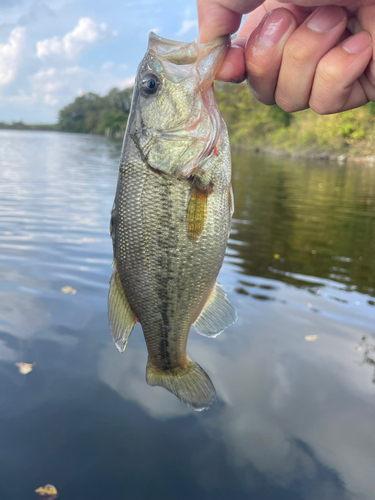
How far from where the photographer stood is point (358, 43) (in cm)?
192

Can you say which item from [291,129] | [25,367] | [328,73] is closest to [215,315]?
[328,73]

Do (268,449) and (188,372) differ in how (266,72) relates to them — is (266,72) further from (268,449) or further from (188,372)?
(268,449)

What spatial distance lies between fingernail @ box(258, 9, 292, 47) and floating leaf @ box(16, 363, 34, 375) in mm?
3850

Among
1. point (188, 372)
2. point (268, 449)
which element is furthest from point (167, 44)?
point (268, 449)

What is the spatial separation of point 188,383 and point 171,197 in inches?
41.3

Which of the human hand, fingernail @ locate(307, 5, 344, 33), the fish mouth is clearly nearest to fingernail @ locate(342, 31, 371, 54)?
the human hand

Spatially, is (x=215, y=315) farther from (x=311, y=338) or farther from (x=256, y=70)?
(x=311, y=338)

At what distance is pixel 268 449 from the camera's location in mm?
3512

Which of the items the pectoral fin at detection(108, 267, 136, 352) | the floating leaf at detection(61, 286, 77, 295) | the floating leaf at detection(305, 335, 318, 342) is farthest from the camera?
the floating leaf at detection(61, 286, 77, 295)

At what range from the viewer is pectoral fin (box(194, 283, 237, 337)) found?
2.19m

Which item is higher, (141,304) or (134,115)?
(134,115)

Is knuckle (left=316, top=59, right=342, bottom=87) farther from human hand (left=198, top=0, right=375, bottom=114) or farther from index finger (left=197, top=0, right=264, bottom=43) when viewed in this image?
index finger (left=197, top=0, right=264, bottom=43)

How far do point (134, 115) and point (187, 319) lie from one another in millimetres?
1117

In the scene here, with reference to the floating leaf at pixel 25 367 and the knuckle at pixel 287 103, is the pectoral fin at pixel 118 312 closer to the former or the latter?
the knuckle at pixel 287 103
